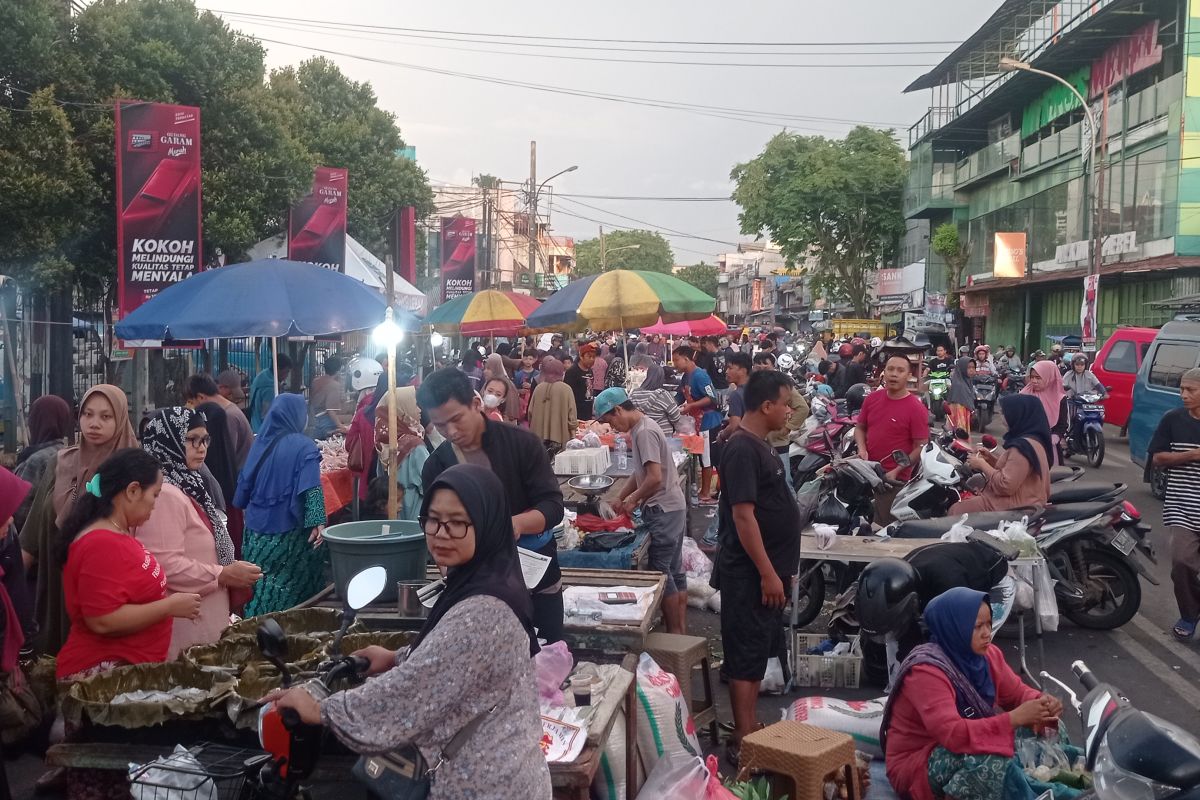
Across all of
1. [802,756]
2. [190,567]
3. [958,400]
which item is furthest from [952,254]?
[190,567]

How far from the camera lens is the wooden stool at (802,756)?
3947mm

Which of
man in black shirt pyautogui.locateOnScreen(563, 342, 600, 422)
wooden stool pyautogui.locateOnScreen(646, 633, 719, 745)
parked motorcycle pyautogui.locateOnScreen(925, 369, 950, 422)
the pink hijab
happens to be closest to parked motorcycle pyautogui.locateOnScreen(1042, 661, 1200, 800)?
wooden stool pyautogui.locateOnScreen(646, 633, 719, 745)

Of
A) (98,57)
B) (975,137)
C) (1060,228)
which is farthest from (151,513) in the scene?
(975,137)

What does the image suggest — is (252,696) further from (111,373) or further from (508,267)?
(508,267)

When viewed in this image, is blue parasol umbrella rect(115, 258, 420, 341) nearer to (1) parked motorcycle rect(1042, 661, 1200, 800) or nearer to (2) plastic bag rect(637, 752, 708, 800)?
A: (2) plastic bag rect(637, 752, 708, 800)

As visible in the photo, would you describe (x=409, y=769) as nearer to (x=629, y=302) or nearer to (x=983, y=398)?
(x=629, y=302)

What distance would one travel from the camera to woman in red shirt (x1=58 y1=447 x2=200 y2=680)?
3.68 meters

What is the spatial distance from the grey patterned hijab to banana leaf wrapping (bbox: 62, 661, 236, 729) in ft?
6.35

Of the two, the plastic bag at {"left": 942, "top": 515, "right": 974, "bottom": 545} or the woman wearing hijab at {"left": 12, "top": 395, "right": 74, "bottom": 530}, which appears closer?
the woman wearing hijab at {"left": 12, "top": 395, "right": 74, "bottom": 530}

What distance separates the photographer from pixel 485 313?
13812 millimetres

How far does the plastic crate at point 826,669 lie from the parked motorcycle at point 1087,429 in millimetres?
9682

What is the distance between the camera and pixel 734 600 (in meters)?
4.98

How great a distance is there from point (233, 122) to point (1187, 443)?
1592 centimetres

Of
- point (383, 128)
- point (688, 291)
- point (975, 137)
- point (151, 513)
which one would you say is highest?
point (975, 137)
